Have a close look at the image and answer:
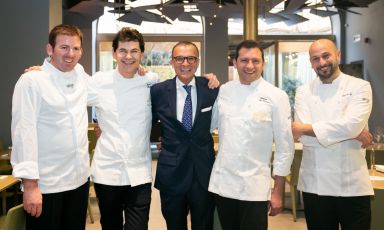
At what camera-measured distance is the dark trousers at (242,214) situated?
2209 millimetres

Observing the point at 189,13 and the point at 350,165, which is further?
the point at 189,13

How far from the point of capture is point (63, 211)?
223cm

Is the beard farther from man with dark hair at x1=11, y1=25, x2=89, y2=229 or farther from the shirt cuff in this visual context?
the shirt cuff

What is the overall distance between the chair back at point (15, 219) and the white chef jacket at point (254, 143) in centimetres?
103

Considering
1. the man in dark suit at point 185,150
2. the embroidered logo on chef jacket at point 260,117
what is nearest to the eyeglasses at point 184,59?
the man in dark suit at point 185,150

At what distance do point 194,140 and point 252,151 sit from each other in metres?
0.34

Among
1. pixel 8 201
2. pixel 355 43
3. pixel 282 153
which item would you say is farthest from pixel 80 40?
pixel 355 43

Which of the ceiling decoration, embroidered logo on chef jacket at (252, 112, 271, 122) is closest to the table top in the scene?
embroidered logo on chef jacket at (252, 112, 271, 122)

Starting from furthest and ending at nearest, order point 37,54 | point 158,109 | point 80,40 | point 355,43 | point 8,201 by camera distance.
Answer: point 355,43 < point 37,54 < point 8,201 < point 158,109 < point 80,40

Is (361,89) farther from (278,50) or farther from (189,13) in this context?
(278,50)

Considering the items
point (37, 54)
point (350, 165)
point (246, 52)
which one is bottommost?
point (350, 165)

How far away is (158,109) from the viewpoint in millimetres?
2439

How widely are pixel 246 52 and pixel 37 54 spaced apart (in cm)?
492

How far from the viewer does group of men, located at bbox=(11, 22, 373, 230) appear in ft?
7.17
